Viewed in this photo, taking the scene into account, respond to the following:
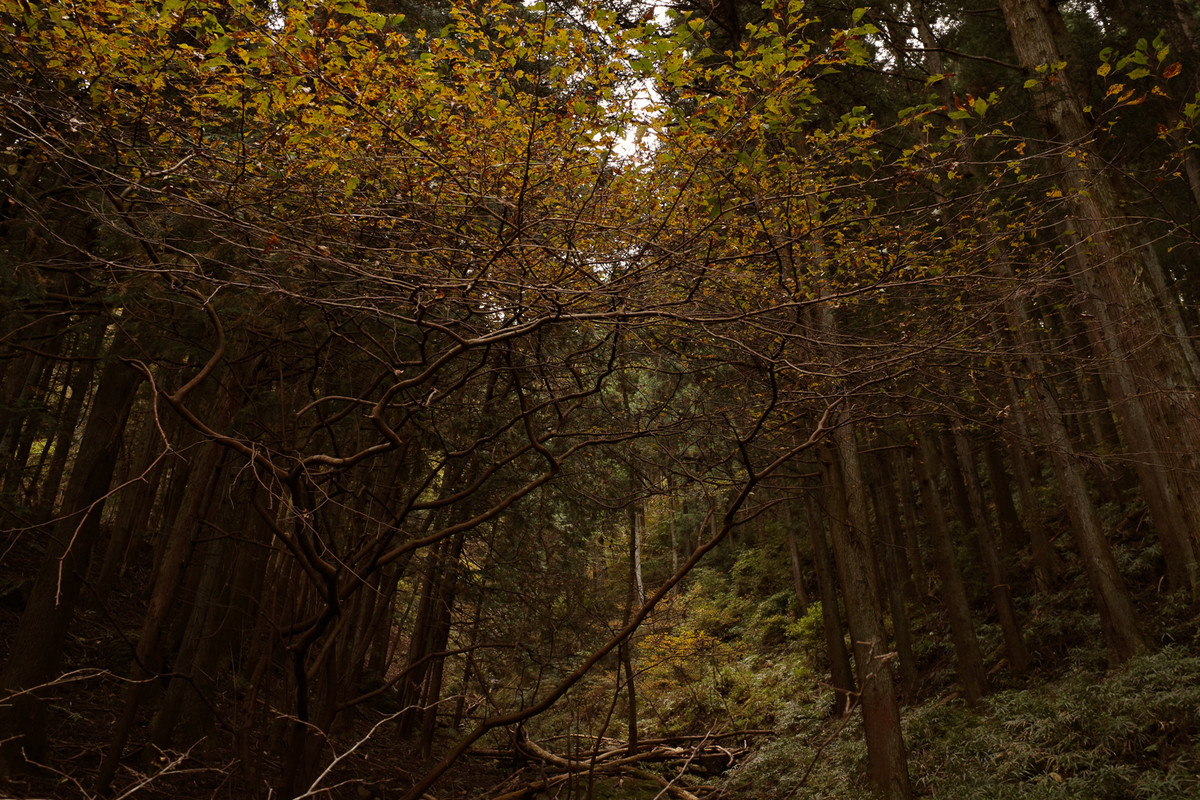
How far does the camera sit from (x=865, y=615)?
7.54 meters

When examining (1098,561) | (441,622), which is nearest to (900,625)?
(1098,561)

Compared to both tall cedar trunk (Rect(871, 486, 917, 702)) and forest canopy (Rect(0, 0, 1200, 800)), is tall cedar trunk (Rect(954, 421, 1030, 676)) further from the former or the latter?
tall cedar trunk (Rect(871, 486, 917, 702))

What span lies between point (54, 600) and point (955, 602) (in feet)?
37.7

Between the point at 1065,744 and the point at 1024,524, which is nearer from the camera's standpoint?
the point at 1065,744

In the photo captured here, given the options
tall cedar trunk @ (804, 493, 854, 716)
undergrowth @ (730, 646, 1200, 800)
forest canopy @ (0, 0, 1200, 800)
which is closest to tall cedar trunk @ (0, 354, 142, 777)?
forest canopy @ (0, 0, 1200, 800)

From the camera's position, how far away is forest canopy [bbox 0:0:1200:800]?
3.18 meters

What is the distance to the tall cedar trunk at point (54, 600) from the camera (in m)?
5.79

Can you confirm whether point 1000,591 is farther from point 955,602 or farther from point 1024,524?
point 1024,524

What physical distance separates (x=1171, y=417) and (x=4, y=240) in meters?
9.74

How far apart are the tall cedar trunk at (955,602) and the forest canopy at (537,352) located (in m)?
0.12

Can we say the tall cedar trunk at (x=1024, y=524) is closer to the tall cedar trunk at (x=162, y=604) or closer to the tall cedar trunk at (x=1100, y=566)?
the tall cedar trunk at (x=1100, y=566)

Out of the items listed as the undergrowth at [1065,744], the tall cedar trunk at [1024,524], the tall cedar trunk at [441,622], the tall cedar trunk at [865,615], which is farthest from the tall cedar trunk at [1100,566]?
the tall cedar trunk at [441,622]

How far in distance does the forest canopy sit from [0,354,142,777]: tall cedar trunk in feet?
0.17

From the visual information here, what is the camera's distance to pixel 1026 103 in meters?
11.6
